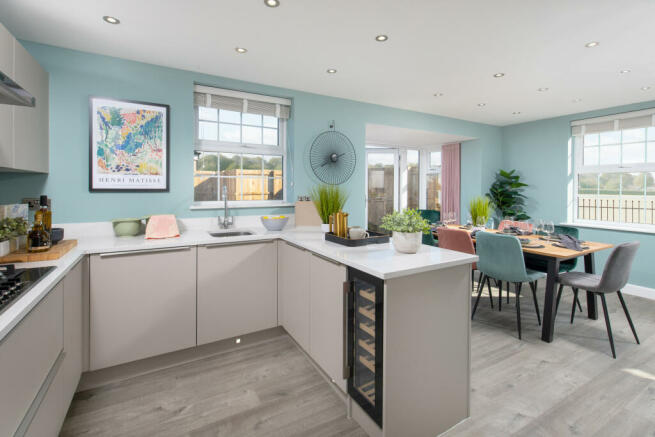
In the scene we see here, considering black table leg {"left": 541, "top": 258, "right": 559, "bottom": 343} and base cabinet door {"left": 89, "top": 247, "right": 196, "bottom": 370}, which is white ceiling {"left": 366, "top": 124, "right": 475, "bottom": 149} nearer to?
black table leg {"left": 541, "top": 258, "right": 559, "bottom": 343}

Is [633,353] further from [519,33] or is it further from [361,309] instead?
[519,33]

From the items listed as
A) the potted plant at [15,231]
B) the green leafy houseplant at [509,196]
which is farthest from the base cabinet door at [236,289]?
the green leafy houseplant at [509,196]

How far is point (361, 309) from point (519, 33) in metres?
2.18

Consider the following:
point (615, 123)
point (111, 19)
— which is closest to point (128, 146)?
point (111, 19)

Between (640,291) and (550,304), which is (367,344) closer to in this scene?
(550,304)

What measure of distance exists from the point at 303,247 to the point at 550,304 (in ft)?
6.88

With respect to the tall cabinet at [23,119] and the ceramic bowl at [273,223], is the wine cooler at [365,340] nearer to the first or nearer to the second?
the ceramic bowl at [273,223]

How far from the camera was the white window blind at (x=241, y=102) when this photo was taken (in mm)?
3031

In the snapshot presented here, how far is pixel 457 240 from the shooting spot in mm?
3195

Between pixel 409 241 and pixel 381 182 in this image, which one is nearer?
pixel 409 241

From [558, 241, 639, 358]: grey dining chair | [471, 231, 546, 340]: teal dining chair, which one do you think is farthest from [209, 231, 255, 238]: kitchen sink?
[558, 241, 639, 358]: grey dining chair

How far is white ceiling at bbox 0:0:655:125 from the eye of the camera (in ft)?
6.45

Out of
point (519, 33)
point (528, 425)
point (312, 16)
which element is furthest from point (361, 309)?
point (519, 33)

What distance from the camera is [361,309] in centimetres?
170
